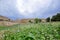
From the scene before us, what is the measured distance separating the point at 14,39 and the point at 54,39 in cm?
247

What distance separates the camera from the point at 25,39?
8.20m

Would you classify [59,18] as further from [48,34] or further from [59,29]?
[48,34]

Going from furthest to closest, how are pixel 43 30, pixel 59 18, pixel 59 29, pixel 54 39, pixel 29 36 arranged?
pixel 59 18, pixel 59 29, pixel 43 30, pixel 54 39, pixel 29 36

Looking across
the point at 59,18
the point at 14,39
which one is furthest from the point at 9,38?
the point at 59,18

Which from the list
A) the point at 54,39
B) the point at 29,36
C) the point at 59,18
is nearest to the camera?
the point at 29,36

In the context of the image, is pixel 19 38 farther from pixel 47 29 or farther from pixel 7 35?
pixel 47 29

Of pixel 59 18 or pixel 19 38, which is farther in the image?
pixel 59 18

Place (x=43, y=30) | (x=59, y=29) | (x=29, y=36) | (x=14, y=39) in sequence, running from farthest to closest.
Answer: (x=59, y=29), (x=43, y=30), (x=14, y=39), (x=29, y=36)

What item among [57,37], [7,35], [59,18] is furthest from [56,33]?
[59,18]

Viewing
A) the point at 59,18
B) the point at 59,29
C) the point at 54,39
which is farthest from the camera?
the point at 59,18

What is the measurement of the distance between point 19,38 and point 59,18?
15607mm

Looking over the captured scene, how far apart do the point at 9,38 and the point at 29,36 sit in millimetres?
1234

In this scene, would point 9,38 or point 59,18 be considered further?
point 59,18

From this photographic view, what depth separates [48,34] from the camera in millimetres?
10906
